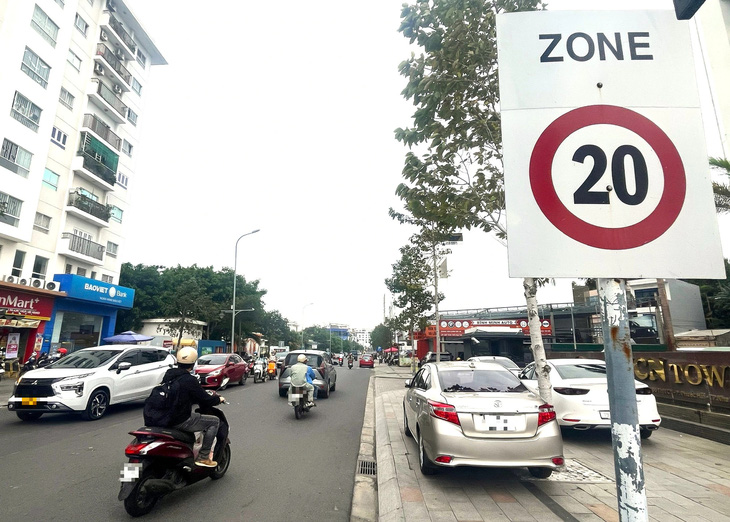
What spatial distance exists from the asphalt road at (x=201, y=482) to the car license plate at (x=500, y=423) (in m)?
1.79

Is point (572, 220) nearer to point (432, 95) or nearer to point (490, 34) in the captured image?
point (432, 95)

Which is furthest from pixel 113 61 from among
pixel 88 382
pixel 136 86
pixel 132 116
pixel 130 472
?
pixel 130 472

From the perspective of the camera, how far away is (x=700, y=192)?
1653 millimetres

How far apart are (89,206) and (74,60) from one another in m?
9.12

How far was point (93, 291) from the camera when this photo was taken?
2498 cm

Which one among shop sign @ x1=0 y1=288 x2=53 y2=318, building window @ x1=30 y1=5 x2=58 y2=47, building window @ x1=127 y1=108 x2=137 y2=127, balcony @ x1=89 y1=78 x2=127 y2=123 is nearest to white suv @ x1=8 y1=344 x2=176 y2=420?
shop sign @ x1=0 y1=288 x2=53 y2=318

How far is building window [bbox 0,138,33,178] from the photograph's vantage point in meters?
20.5

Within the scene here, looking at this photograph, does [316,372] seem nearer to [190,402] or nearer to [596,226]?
[190,402]

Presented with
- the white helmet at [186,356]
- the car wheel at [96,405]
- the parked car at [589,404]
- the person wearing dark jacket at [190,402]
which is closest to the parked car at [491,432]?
the parked car at [589,404]

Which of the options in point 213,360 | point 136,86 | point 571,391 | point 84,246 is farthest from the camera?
point 136,86

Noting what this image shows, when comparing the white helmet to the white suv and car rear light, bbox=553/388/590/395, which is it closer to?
the white suv

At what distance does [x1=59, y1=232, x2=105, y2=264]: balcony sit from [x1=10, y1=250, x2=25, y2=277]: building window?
232 centimetres

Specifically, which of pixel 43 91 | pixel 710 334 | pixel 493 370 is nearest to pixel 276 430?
pixel 493 370

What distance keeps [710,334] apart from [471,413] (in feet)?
71.1
